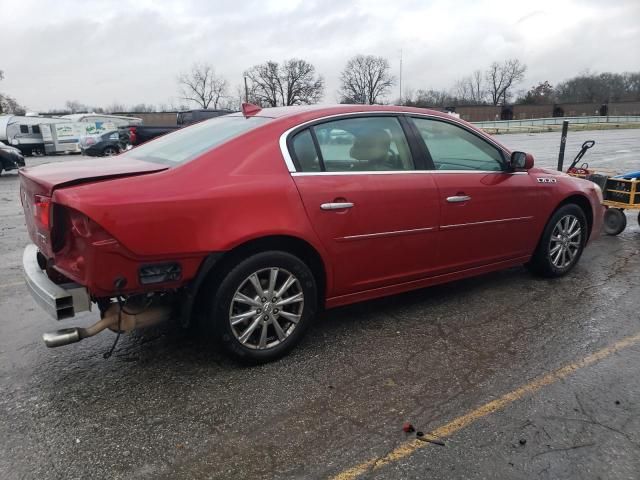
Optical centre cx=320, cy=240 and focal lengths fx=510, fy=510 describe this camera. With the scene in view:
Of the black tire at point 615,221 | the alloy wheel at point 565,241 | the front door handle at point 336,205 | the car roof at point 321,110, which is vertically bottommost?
the black tire at point 615,221

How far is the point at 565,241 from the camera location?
4.97 m

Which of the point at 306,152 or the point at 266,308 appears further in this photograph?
the point at 306,152

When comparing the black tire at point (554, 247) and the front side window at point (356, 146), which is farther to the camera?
the black tire at point (554, 247)

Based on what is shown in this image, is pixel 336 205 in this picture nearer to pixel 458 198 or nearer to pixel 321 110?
pixel 321 110

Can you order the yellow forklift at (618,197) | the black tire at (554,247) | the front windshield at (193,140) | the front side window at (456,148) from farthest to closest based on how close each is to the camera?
the yellow forklift at (618,197)
the black tire at (554,247)
the front side window at (456,148)
the front windshield at (193,140)

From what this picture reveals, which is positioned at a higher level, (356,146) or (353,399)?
(356,146)

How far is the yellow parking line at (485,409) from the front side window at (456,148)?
1.70 metres

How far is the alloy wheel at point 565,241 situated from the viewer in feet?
16.1

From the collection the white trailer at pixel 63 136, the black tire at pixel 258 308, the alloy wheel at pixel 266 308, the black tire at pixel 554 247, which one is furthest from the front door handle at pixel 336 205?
the white trailer at pixel 63 136

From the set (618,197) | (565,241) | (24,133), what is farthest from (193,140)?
(24,133)

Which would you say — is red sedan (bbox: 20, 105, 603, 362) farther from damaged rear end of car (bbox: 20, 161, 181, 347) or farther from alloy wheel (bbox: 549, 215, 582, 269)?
alloy wheel (bbox: 549, 215, 582, 269)

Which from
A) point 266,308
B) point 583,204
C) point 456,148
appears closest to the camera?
point 266,308

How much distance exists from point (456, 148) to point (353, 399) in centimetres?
232

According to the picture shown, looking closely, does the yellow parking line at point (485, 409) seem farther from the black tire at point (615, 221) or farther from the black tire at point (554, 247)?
the black tire at point (615, 221)
